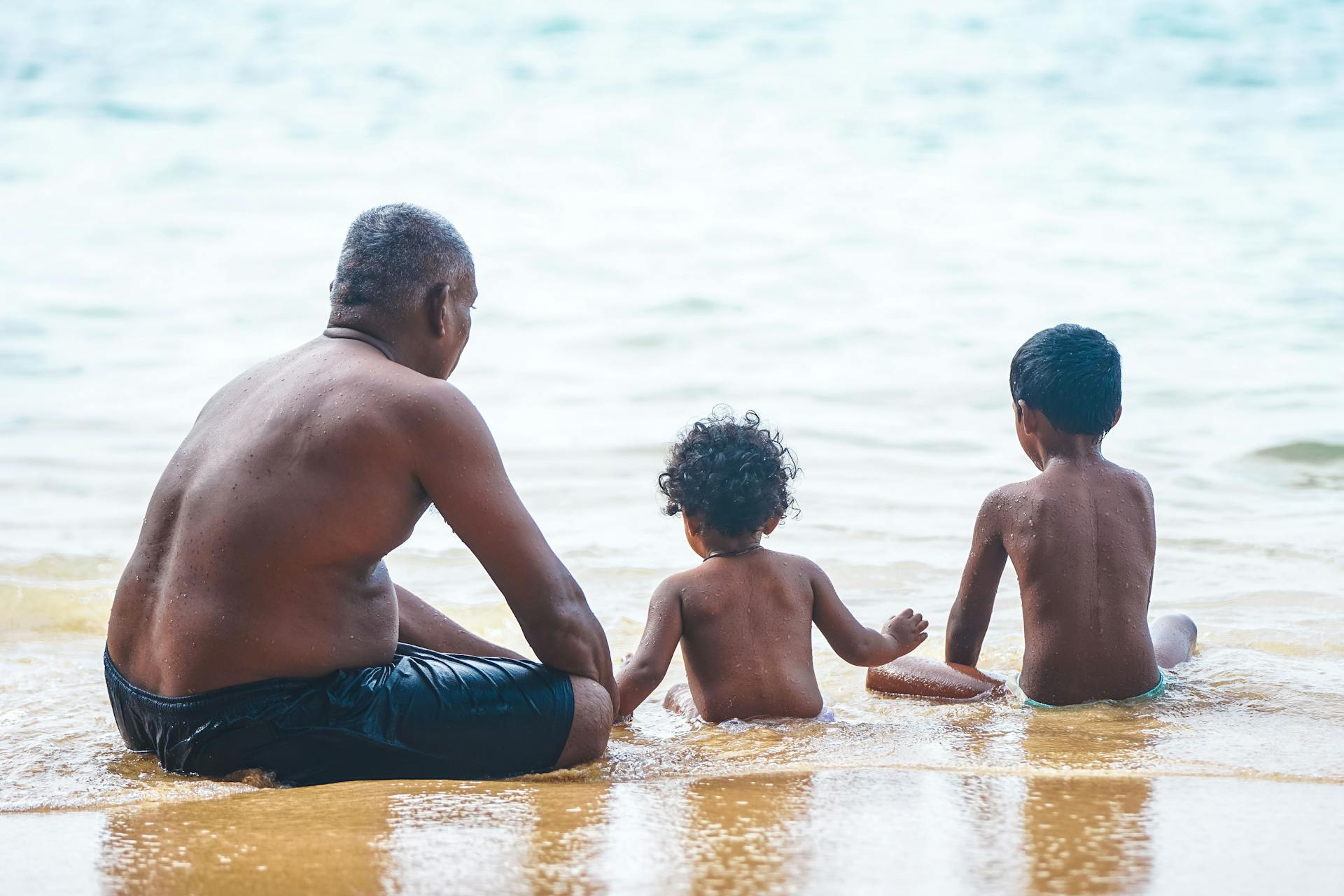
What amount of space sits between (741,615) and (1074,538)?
0.88 m

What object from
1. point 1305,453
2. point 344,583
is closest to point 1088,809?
point 344,583

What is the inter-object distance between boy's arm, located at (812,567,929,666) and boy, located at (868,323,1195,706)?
232 millimetres

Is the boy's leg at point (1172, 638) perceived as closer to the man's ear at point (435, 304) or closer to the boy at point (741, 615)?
the boy at point (741, 615)

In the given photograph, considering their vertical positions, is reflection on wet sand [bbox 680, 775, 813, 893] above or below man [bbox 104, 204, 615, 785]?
below

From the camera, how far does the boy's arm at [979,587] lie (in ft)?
12.3

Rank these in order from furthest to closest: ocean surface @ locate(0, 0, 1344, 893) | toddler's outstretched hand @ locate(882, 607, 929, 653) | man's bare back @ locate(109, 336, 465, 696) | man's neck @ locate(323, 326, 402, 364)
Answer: toddler's outstretched hand @ locate(882, 607, 929, 653), man's neck @ locate(323, 326, 402, 364), man's bare back @ locate(109, 336, 465, 696), ocean surface @ locate(0, 0, 1344, 893)

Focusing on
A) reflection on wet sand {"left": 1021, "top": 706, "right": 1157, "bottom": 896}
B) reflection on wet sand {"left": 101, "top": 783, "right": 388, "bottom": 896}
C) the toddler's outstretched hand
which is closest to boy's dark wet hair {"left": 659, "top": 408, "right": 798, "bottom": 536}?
the toddler's outstretched hand

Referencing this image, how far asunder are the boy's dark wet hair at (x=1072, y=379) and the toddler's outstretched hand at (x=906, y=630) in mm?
648

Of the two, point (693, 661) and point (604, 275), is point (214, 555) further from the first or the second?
point (604, 275)

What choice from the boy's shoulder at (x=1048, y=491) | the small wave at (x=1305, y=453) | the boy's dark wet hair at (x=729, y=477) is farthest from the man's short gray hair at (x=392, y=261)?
the small wave at (x=1305, y=453)

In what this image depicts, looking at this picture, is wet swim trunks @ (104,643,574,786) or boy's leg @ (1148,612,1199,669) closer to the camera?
wet swim trunks @ (104,643,574,786)

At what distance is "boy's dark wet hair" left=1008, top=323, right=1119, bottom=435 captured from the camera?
3654 millimetres

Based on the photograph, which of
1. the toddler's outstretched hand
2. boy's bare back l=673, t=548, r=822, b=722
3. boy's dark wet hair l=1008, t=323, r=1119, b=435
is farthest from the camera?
the toddler's outstretched hand

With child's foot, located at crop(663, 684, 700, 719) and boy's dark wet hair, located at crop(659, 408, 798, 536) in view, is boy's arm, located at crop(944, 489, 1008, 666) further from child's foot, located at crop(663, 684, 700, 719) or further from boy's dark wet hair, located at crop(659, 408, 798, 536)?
child's foot, located at crop(663, 684, 700, 719)
